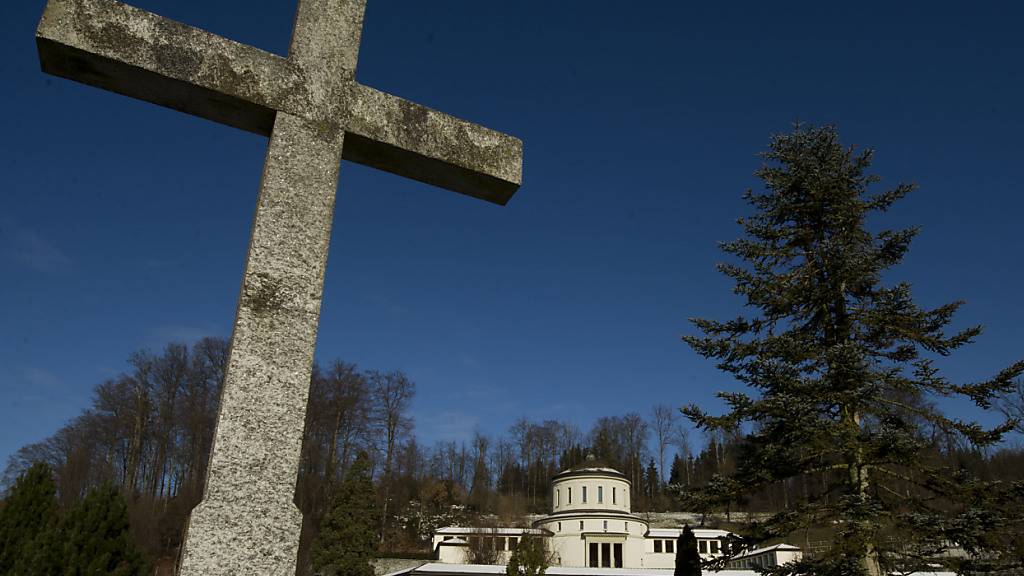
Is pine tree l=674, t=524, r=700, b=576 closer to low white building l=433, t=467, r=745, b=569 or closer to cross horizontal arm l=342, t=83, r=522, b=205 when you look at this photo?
cross horizontal arm l=342, t=83, r=522, b=205

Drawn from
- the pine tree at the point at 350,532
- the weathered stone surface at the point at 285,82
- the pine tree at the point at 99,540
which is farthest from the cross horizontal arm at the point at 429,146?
the pine tree at the point at 350,532

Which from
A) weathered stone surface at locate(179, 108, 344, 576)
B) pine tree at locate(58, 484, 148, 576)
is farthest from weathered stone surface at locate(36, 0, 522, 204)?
pine tree at locate(58, 484, 148, 576)

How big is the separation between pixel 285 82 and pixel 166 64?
47cm

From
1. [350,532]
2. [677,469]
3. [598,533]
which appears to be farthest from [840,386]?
[677,469]

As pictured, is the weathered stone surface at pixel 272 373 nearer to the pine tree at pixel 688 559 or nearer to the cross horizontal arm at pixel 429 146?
the cross horizontal arm at pixel 429 146

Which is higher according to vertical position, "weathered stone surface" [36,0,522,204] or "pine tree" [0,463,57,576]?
"weathered stone surface" [36,0,522,204]

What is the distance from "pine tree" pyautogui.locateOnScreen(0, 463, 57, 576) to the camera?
13.5 metres

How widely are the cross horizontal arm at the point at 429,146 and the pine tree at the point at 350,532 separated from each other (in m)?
33.3

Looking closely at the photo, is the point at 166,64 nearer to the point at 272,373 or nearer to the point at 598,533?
the point at 272,373

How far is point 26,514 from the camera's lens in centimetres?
1416

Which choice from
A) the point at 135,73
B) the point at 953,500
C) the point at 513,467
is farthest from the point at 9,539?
the point at 513,467

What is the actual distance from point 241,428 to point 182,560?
462mm

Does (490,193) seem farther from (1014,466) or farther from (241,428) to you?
(1014,466)

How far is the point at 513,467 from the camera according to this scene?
262 feet
